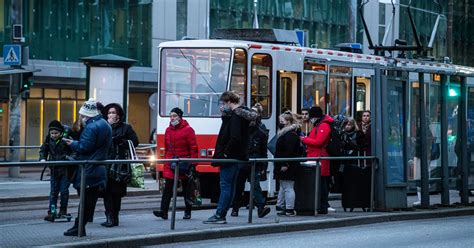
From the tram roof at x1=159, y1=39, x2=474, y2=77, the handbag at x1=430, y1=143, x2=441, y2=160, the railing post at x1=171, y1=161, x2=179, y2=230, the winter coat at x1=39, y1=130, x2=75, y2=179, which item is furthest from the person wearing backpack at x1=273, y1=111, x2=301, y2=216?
the handbag at x1=430, y1=143, x2=441, y2=160

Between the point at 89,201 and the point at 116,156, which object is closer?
the point at 89,201

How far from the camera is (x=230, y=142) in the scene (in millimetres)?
16469

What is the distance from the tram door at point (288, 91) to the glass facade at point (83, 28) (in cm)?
2174

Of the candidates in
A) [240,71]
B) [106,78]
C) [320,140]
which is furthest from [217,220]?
[106,78]

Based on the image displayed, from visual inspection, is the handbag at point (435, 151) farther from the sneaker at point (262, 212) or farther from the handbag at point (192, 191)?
the handbag at point (192, 191)

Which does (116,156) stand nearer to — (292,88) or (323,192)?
(323,192)

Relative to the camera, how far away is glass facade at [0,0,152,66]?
146 feet

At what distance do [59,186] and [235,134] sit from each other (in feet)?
9.93

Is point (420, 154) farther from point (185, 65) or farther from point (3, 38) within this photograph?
point (3, 38)

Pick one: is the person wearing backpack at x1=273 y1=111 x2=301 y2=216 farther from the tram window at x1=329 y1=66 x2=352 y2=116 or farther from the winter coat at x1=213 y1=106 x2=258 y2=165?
the tram window at x1=329 y1=66 x2=352 y2=116

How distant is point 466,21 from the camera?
6881 cm

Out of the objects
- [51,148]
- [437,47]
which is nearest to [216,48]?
[51,148]

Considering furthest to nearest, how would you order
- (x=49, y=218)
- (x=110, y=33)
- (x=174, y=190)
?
(x=110, y=33) → (x=174, y=190) → (x=49, y=218)

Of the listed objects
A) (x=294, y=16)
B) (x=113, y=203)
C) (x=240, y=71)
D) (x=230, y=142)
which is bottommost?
(x=113, y=203)
